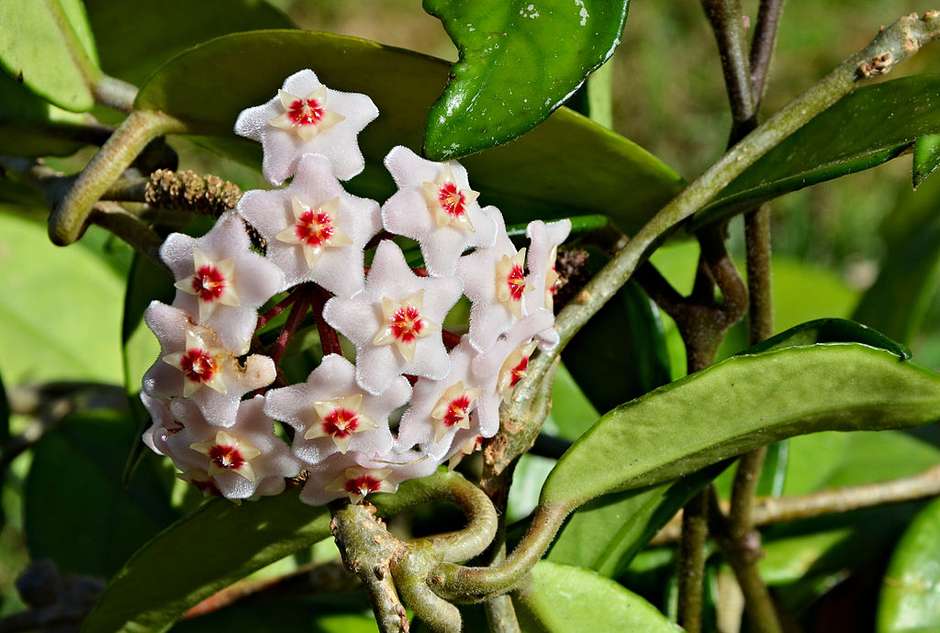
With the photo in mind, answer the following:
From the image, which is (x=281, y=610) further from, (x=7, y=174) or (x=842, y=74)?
(x=842, y=74)

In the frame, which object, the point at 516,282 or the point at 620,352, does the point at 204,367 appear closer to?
the point at 516,282

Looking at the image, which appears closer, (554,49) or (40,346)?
(554,49)

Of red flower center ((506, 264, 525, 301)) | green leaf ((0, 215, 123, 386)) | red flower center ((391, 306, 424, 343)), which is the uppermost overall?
red flower center ((506, 264, 525, 301))

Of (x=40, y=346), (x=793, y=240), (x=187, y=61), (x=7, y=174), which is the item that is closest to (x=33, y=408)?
(x=40, y=346)

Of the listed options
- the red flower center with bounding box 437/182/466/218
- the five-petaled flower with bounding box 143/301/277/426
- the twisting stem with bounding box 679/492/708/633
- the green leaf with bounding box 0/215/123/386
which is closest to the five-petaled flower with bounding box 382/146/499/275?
the red flower center with bounding box 437/182/466/218

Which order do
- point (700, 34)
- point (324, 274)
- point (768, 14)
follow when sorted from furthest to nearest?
point (700, 34) < point (768, 14) < point (324, 274)

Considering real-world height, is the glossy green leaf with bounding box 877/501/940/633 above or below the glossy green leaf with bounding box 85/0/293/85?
below

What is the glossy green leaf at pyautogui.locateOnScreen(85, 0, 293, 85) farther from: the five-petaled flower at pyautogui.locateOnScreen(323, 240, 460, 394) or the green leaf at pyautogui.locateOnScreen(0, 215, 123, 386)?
the green leaf at pyautogui.locateOnScreen(0, 215, 123, 386)

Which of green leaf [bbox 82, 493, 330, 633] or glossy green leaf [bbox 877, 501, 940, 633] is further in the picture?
glossy green leaf [bbox 877, 501, 940, 633]
